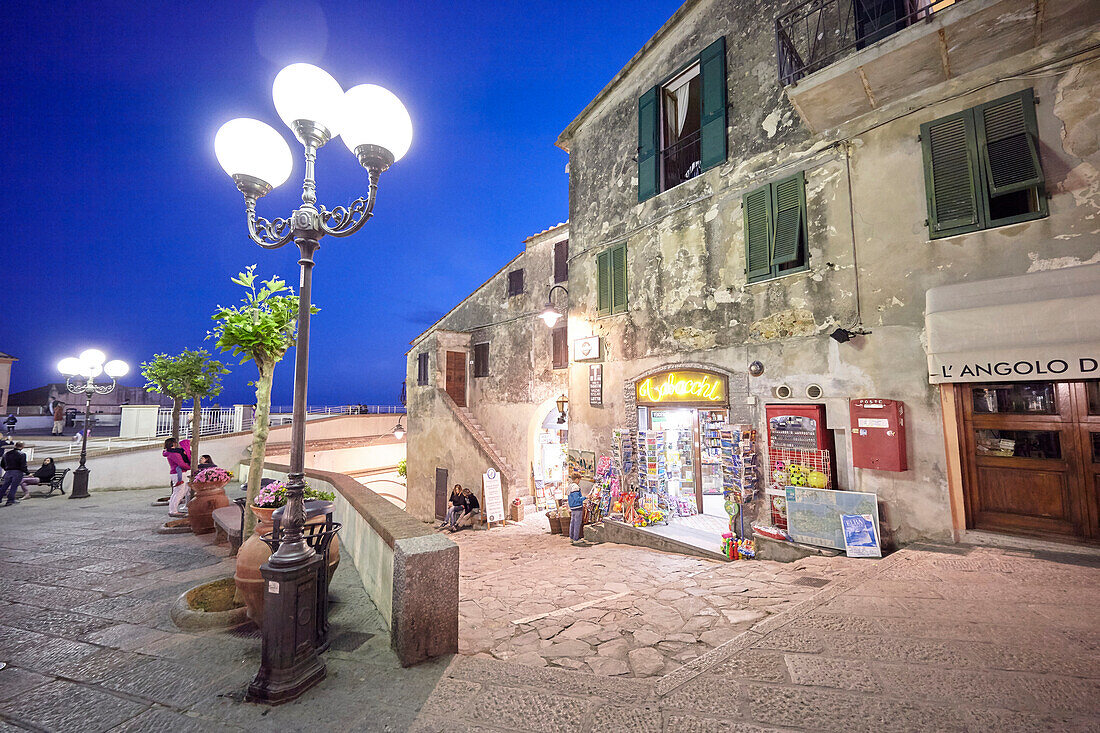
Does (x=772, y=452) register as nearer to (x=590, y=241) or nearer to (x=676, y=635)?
(x=676, y=635)

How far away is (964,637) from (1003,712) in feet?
2.89

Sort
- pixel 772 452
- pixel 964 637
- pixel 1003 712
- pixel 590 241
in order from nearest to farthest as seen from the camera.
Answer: pixel 1003 712 < pixel 964 637 < pixel 772 452 < pixel 590 241

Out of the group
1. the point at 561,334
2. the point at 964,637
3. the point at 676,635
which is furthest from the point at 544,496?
the point at 964,637

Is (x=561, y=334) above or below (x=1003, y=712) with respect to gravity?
above

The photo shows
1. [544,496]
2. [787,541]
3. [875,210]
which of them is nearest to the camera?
[875,210]

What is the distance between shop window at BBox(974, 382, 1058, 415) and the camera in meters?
4.82

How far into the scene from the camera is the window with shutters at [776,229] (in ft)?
21.9

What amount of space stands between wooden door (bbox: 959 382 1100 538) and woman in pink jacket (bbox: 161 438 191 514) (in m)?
13.0

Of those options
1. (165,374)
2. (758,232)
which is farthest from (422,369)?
(758,232)

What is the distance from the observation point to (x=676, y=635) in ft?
12.6

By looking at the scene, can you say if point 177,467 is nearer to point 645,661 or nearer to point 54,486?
point 54,486

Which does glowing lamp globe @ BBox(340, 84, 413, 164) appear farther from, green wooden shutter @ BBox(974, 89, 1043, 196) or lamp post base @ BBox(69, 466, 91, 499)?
lamp post base @ BBox(69, 466, 91, 499)

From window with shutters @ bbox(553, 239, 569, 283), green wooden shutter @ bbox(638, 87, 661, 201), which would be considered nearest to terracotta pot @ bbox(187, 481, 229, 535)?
green wooden shutter @ bbox(638, 87, 661, 201)

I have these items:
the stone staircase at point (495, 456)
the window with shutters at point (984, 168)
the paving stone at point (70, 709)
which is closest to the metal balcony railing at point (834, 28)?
the window with shutters at point (984, 168)
